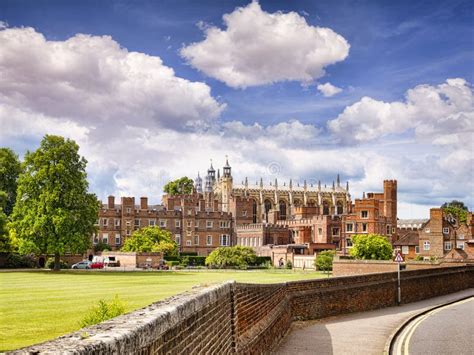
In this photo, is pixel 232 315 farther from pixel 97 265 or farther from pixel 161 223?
pixel 161 223

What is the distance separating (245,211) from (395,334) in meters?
95.9

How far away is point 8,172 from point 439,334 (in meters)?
73.7

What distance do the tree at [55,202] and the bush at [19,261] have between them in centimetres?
717

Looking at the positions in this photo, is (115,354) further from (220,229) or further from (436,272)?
(220,229)

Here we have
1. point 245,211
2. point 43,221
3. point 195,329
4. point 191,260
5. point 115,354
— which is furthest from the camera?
point 245,211

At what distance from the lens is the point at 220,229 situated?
11338cm

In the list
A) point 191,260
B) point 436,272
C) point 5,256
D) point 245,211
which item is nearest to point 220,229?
point 245,211

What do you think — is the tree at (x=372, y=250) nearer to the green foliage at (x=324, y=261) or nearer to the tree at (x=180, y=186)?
the green foliage at (x=324, y=261)

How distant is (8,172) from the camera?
85875 mm

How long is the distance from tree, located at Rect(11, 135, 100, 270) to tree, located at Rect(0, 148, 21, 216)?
21.4m

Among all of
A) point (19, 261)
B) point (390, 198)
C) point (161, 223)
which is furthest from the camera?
point (390, 198)

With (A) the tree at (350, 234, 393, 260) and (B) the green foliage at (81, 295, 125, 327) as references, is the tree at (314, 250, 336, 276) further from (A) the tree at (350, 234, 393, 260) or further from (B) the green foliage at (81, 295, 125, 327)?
(B) the green foliage at (81, 295, 125, 327)

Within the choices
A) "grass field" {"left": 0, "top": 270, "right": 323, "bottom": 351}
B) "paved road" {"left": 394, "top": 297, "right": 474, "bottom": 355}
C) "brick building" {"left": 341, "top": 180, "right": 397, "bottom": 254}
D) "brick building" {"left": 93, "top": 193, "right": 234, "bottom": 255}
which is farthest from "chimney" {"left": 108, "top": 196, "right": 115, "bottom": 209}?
"paved road" {"left": 394, "top": 297, "right": 474, "bottom": 355}

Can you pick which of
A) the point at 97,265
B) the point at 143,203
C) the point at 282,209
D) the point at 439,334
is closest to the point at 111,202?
the point at 143,203
